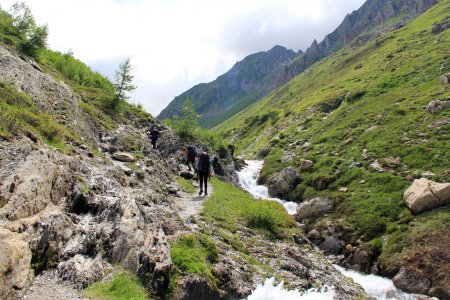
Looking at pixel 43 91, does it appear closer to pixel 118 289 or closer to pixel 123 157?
pixel 123 157

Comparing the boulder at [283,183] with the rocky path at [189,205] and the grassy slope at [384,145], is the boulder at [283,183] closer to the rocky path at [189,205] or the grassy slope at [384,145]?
the grassy slope at [384,145]

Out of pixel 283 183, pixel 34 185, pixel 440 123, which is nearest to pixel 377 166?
pixel 440 123

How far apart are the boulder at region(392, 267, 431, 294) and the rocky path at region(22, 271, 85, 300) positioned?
98.5 feet

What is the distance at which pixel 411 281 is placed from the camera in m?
32.6

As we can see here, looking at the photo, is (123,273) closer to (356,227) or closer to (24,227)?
(24,227)

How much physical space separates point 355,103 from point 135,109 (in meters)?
56.2

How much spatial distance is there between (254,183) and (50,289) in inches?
2289

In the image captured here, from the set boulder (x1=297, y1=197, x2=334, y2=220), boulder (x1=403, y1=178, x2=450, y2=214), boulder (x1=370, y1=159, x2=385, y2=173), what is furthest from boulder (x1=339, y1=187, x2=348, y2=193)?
boulder (x1=403, y1=178, x2=450, y2=214)

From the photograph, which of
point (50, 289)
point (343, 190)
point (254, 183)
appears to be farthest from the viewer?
point (254, 183)

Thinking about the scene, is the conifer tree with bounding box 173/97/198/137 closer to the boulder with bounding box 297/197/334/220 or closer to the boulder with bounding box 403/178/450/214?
the boulder with bounding box 297/197/334/220

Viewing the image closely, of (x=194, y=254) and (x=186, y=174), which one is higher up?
(x=186, y=174)

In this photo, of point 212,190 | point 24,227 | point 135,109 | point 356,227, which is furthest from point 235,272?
point 135,109

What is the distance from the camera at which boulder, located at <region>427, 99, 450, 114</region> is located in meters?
60.2

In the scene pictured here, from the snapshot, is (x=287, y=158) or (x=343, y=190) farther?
(x=287, y=158)
